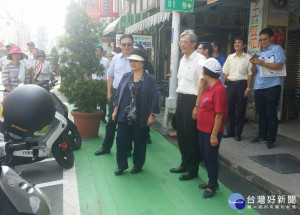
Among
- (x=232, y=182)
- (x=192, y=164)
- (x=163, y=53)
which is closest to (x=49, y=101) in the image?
(x=192, y=164)

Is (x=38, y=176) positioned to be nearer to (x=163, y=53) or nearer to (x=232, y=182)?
(x=232, y=182)

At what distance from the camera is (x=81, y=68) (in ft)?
18.5

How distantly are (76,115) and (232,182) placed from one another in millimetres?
→ 3300

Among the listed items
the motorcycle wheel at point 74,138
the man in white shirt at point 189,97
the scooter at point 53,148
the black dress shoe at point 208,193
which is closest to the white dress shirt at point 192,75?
the man in white shirt at point 189,97

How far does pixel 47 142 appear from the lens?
387 cm

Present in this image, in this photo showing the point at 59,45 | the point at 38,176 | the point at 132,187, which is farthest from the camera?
the point at 59,45

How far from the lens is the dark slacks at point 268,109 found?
184 inches

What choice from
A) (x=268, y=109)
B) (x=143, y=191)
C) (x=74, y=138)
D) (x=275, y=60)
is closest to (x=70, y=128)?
(x=74, y=138)

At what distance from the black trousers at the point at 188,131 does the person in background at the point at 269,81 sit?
155 centimetres

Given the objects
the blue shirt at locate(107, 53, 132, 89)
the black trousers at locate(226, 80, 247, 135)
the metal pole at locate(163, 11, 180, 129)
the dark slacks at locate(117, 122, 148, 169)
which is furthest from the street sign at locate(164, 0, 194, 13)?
the dark slacks at locate(117, 122, 148, 169)

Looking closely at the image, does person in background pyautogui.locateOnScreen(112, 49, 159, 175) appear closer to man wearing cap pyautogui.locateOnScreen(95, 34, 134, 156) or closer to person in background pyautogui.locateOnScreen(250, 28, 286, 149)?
man wearing cap pyautogui.locateOnScreen(95, 34, 134, 156)

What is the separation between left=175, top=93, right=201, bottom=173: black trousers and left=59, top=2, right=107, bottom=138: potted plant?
2259mm

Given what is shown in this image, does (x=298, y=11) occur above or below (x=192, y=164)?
above

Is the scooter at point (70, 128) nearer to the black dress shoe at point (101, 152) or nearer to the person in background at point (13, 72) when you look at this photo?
the black dress shoe at point (101, 152)
